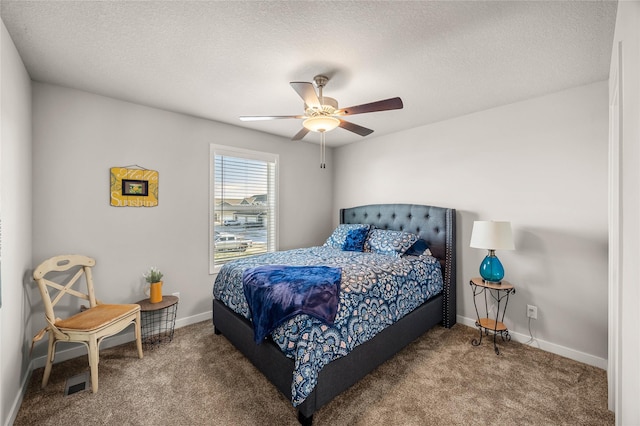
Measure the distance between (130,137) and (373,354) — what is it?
3.16m

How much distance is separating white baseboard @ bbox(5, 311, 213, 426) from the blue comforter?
723 mm

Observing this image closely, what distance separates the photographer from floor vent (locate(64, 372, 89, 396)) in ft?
6.55

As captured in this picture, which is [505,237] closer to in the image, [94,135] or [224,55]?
[224,55]

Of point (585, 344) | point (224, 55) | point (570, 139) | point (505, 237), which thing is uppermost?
point (224, 55)

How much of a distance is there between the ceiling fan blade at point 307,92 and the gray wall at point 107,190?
1869mm

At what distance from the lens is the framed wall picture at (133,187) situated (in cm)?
269

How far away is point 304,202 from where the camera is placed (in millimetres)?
4406

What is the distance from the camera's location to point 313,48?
1.86m

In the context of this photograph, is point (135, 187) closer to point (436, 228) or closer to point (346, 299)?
point (346, 299)

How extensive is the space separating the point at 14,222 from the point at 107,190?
34.2 inches

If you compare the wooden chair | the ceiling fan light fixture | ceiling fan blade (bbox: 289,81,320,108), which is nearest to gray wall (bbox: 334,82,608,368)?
the ceiling fan light fixture

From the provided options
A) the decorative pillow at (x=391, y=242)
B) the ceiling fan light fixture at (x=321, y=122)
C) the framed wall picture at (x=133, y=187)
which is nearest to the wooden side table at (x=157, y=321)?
the framed wall picture at (x=133, y=187)

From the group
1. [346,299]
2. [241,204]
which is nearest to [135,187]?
[241,204]

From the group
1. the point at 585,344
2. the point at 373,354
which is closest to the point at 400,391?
the point at 373,354
